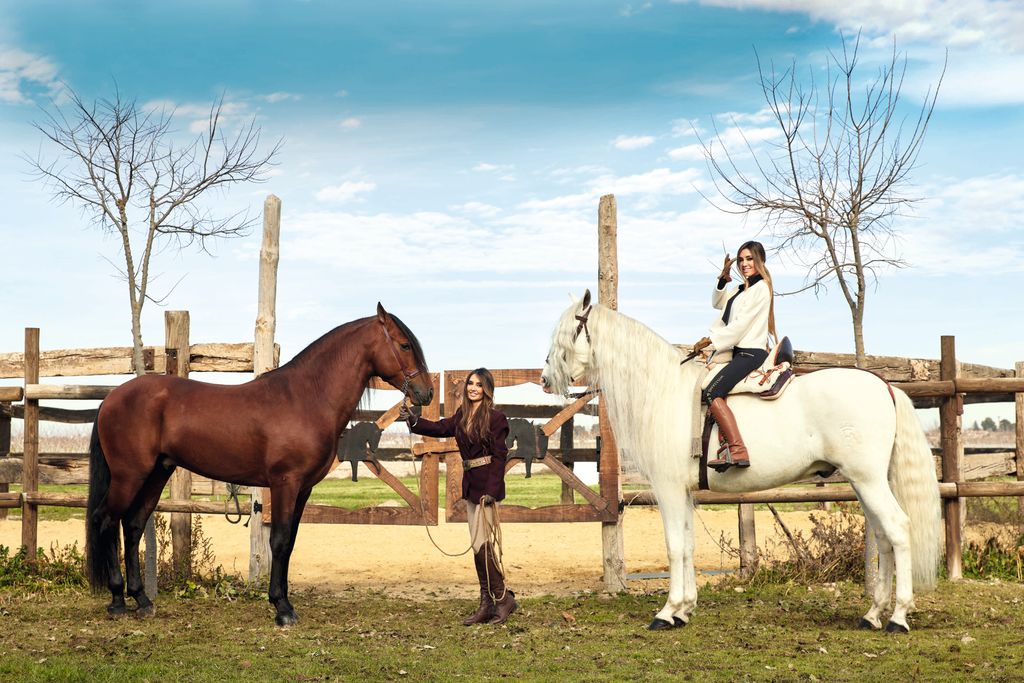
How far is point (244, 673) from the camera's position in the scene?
16.8 feet

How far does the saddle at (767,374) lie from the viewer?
5.93m

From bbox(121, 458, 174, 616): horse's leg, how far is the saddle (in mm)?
4092

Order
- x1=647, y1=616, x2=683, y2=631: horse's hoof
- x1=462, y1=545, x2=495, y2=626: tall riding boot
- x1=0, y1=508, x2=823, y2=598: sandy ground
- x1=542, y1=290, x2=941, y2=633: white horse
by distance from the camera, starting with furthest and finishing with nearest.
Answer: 1. x1=0, y1=508, x2=823, y2=598: sandy ground
2. x1=462, y1=545, x2=495, y2=626: tall riding boot
3. x1=647, y1=616, x2=683, y2=631: horse's hoof
4. x1=542, y1=290, x2=941, y2=633: white horse

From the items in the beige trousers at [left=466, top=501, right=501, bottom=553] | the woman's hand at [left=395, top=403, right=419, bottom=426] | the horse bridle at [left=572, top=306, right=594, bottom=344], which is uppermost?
the horse bridle at [left=572, top=306, right=594, bottom=344]

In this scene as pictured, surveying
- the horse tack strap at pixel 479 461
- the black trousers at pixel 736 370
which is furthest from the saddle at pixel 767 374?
the horse tack strap at pixel 479 461

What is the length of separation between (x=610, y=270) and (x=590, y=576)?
3.33 m

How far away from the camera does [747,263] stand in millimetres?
6125

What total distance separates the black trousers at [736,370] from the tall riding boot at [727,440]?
6 centimetres

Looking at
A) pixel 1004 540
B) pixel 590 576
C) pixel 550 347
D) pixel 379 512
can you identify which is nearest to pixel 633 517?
pixel 590 576

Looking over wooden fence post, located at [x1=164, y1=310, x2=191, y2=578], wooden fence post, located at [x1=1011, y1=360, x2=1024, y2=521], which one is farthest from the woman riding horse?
wooden fence post, located at [x1=1011, y1=360, x2=1024, y2=521]

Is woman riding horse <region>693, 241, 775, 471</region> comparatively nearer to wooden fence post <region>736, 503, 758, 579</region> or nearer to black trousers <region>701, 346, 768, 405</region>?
black trousers <region>701, 346, 768, 405</region>

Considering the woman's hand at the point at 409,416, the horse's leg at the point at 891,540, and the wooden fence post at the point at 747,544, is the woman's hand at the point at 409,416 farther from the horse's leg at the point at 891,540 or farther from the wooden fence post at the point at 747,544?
the wooden fence post at the point at 747,544

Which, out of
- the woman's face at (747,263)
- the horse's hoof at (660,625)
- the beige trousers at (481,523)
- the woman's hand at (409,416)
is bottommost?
the horse's hoof at (660,625)

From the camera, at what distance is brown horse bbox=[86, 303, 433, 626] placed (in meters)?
6.42
